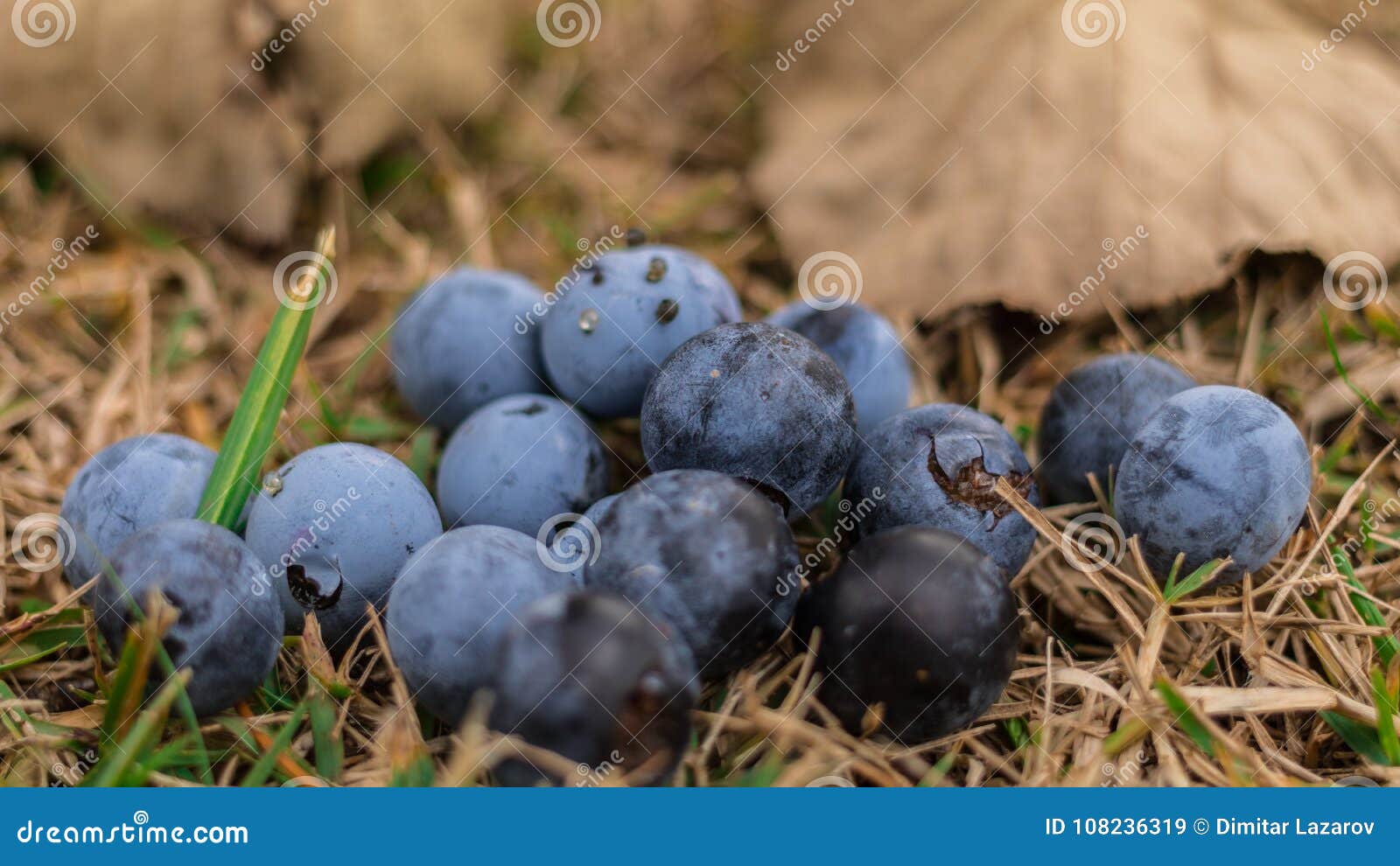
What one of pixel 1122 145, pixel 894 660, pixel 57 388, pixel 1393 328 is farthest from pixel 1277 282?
pixel 57 388

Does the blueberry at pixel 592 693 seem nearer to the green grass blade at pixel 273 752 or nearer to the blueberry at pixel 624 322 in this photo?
the green grass blade at pixel 273 752

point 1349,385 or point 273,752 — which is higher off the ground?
point 1349,385

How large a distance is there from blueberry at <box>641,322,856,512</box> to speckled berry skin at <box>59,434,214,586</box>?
25.0 inches

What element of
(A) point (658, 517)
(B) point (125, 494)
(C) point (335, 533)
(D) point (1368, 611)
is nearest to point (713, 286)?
(A) point (658, 517)

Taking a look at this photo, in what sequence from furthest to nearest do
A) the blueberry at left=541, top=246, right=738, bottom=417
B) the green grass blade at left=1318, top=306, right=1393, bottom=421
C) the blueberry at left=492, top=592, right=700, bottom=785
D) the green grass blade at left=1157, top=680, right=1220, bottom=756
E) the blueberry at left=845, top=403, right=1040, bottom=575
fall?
the green grass blade at left=1318, top=306, right=1393, bottom=421 → the blueberry at left=541, top=246, right=738, bottom=417 → the blueberry at left=845, top=403, right=1040, bottom=575 → the green grass blade at left=1157, top=680, right=1220, bottom=756 → the blueberry at left=492, top=592, right=700, bottom=785

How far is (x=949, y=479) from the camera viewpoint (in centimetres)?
142

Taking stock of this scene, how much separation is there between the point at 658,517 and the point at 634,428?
59cm

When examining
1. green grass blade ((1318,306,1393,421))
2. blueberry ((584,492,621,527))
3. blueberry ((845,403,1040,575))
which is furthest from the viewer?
green grass blade ((1318,306,1393,421))

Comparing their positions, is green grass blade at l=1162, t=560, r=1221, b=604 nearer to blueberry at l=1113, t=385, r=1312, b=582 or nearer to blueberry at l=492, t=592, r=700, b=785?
blueberry at l=1113, t=385, r=1312, b=582

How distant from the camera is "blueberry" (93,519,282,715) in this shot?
1.23 metres

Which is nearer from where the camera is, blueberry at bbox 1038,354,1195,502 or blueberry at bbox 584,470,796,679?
blueberry at bbox 584,470,796,679

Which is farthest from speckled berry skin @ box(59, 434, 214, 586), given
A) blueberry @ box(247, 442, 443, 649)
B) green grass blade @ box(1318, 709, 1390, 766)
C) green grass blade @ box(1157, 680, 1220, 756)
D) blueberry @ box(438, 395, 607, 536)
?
green grass blade @ box(1318, 709, 1390, 766)

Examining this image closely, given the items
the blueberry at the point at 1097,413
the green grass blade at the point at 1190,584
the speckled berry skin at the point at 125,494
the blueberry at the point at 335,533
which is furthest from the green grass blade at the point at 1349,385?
the speckled berry skin at the point at 125,494

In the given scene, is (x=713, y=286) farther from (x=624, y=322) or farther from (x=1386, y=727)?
(x=1386, y=727)
